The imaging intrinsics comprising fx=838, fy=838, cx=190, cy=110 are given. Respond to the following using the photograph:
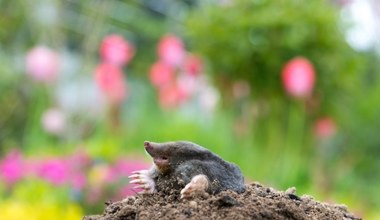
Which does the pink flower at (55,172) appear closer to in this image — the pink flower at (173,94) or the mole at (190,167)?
the pink flower at (173,94)

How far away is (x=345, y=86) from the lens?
23.7 ft

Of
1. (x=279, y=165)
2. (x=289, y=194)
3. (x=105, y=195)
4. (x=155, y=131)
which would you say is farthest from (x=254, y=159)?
(x=289, y=194)

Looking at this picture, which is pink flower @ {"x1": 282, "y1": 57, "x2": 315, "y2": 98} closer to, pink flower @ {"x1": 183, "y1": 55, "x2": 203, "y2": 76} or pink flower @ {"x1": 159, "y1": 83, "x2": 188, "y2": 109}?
pink flower @ {"x1": 183, "y1": 55, "x2": 203, "y2": 76}

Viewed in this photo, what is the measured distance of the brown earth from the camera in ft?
4.25

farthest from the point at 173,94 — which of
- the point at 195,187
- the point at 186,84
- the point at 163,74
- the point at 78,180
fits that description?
the point at 195,187

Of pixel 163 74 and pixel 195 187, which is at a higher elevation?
pixel 163 74

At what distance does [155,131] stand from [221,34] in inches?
62.2

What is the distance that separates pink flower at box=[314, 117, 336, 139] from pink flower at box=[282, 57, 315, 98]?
63 centimetres

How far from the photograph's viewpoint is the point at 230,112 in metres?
7.57

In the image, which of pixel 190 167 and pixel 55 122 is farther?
pixel 55 122

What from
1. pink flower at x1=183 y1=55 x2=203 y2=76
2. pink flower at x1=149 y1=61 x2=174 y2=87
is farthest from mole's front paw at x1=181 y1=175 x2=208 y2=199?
pink flower at x1=149 y1=61 x2=174 y2=87

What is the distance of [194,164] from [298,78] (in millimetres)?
4863

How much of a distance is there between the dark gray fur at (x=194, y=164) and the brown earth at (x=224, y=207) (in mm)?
31

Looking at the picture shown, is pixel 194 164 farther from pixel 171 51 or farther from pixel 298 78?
pixel 171 51
